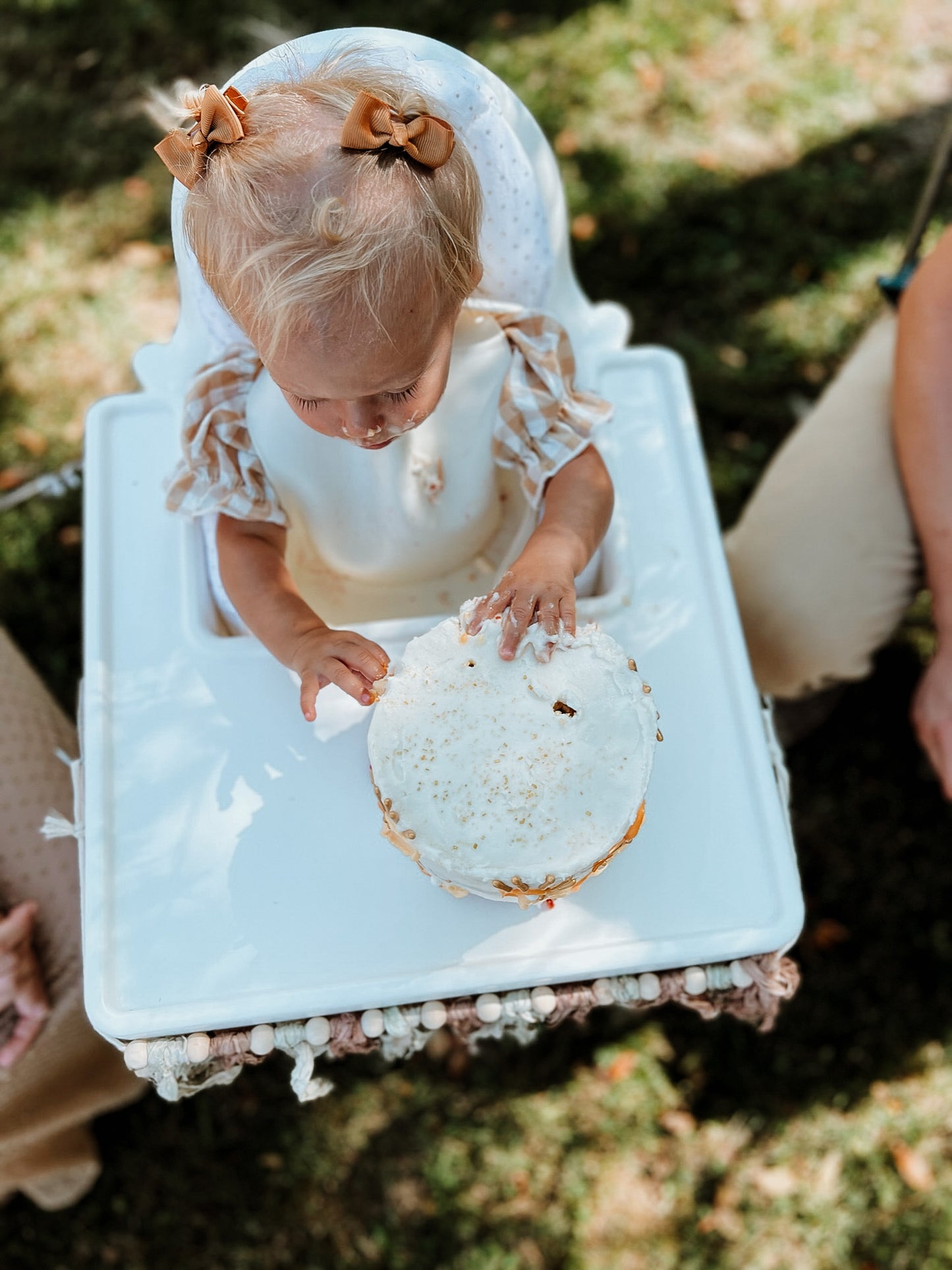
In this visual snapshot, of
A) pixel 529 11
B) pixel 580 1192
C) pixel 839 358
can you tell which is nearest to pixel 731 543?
pixel 839 358

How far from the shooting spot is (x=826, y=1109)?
1.77m

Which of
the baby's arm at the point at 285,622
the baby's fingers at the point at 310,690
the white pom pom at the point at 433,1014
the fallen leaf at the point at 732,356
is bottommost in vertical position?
the fallen leaf at the point at 732,356

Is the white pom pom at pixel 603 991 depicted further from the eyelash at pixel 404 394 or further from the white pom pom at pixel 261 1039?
the eyelash at pixel 404 394

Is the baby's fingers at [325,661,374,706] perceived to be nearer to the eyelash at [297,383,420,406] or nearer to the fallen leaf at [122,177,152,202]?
the eyelash at [297,383,420,406]

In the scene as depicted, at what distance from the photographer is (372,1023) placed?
1063mm

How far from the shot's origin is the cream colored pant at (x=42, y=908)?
4.46 ft

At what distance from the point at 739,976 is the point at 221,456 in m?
0.76

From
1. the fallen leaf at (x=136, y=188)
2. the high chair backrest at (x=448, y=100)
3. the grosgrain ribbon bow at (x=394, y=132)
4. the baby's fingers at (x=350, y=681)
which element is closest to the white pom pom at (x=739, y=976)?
the baby's fingers at (x=350, y=681)

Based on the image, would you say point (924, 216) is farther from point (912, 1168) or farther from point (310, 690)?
point (912, 1168)

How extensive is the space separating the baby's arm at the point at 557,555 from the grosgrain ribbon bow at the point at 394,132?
38 cm

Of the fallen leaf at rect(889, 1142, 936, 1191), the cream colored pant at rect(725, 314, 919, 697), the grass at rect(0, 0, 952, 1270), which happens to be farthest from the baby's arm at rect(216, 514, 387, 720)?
the fallen leaf at rect(889, 1142, 936, 1191)

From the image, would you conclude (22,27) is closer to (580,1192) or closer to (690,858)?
(690,858)

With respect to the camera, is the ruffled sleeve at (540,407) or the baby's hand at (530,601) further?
the ruffled sleeve at (540,407)

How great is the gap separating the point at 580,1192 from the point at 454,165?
1.52 meters
